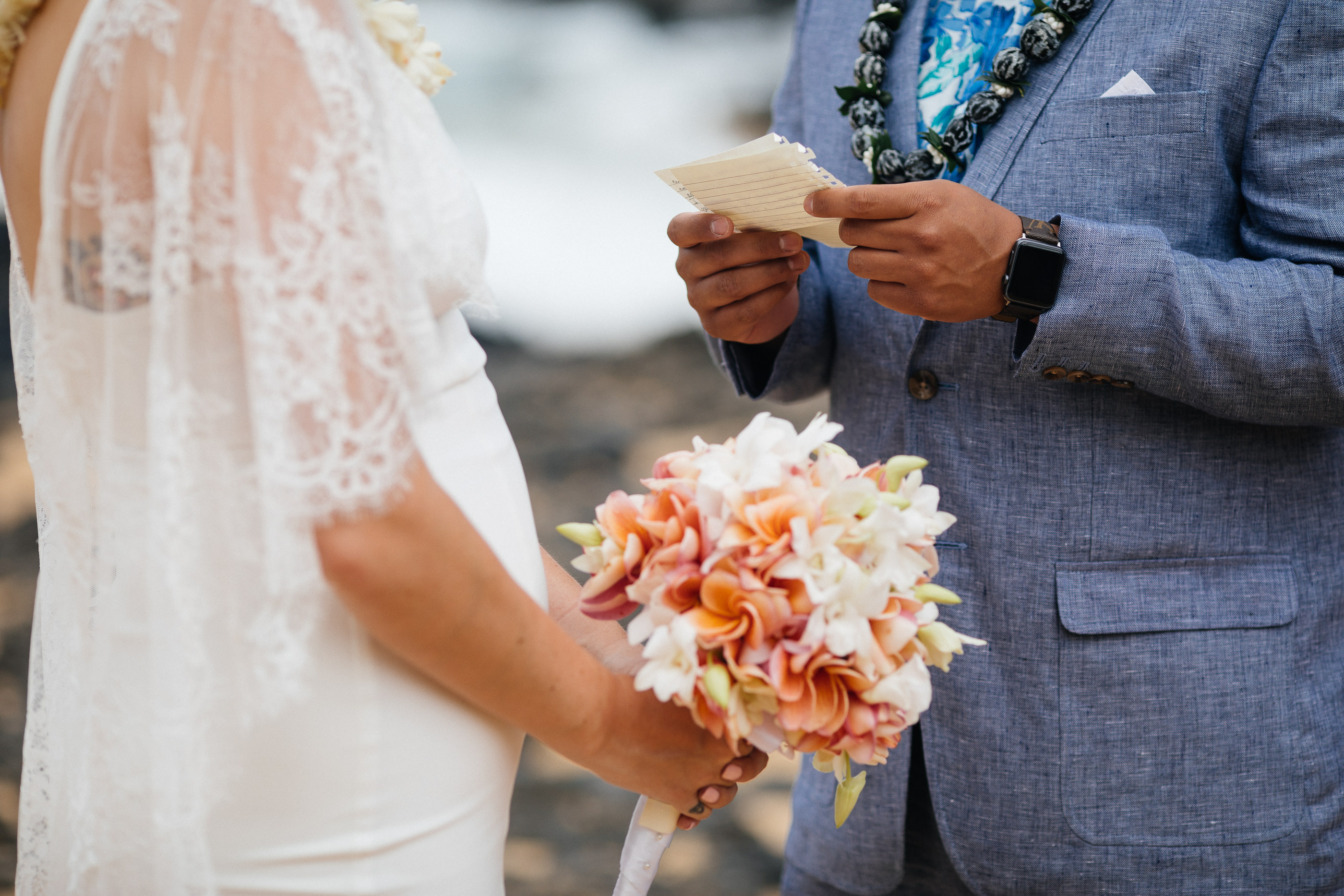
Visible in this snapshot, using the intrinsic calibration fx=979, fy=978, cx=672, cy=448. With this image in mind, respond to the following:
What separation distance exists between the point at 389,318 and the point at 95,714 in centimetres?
50

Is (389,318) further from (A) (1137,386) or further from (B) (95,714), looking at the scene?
(A) (1137,386)

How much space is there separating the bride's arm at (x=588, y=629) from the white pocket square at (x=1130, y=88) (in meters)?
0.93

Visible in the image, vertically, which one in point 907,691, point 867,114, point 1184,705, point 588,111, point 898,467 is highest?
point 867,114

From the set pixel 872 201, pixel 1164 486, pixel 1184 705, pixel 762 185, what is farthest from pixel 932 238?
pixel 1184 705

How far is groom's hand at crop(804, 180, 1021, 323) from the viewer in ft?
3.85

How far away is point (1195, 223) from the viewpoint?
128 cm

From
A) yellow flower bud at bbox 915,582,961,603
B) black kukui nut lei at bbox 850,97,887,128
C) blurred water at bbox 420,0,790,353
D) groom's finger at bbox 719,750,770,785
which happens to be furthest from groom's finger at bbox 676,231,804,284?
blurred water at bbox 420,0,790,353

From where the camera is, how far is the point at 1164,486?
1279 mm

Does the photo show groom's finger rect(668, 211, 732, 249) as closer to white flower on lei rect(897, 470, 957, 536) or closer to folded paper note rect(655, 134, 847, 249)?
folded paper note rect(655, 134, 847, 249)

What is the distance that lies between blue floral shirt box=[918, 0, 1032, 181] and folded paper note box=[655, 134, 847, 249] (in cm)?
29

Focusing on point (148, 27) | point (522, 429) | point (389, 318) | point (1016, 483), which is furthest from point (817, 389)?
point (522, 429)

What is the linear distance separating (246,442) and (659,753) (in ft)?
1.66

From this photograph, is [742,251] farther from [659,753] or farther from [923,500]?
[659,753]

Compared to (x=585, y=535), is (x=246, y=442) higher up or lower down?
higher up
